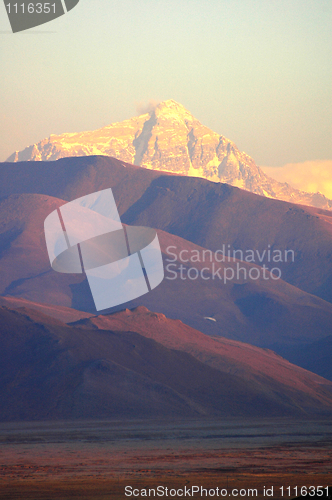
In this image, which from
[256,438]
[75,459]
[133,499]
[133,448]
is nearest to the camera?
[133,499]

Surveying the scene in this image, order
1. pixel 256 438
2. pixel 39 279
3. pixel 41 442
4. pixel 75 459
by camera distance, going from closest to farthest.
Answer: pixel 75 459 → pixel 41 442 → pixel 256 438 → pixel 39 279

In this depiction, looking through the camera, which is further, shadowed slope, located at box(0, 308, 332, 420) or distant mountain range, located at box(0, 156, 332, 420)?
distant mountain range, located at box(0, 156, 332, 420)

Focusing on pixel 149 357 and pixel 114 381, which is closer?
pixel 114 381

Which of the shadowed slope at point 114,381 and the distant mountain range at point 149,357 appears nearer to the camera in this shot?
the shadowed slope at point 114,381

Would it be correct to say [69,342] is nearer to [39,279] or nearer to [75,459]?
[75,459]

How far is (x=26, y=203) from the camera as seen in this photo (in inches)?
7712

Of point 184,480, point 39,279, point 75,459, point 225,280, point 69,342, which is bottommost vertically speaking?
point 225,280

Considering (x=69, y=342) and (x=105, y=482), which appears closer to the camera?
(x=105, y=482)

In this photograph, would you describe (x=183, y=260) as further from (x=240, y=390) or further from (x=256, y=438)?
(x=256, y=438)

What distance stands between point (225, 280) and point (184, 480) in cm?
15035

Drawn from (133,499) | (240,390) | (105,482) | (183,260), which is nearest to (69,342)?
(240,390)

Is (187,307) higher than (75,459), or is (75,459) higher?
(75,459)

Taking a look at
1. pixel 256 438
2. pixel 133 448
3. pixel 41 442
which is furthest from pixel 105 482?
pixel 256 438

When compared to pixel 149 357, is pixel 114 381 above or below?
above
